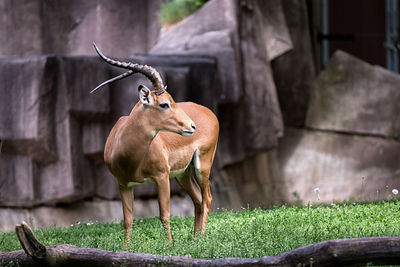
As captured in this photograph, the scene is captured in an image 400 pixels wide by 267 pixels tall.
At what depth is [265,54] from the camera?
13.8 meters

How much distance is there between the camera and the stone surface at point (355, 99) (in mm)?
14844

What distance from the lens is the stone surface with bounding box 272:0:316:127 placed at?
50.2ft

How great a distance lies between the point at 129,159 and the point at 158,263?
174 centimetres

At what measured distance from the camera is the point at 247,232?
7.00 metres

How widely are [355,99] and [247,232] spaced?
8646mm

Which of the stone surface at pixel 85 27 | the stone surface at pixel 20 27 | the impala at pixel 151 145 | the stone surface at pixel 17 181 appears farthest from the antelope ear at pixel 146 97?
the stone surface at pixel 20 27

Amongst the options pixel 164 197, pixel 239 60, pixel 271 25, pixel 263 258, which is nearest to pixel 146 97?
pixel 164 197

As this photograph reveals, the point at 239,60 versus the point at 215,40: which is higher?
the point at 215,40

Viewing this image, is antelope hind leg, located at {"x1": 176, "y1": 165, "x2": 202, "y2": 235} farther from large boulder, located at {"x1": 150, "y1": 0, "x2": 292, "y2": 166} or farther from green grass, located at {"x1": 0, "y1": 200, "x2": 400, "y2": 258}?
large boulder, located at {"x1": 150, "y1": 0, "x2": 292, "y2": 166}

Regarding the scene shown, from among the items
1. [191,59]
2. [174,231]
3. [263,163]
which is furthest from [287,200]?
[174,231]

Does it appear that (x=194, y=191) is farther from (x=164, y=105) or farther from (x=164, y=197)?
(x=164, y=105)

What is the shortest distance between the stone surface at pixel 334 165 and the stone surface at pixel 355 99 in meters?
0.22

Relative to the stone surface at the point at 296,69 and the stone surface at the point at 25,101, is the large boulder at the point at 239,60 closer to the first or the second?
the stone surface at the point at 296,69

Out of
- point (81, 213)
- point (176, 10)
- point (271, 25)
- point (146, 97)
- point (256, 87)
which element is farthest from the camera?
point (271, 25)
